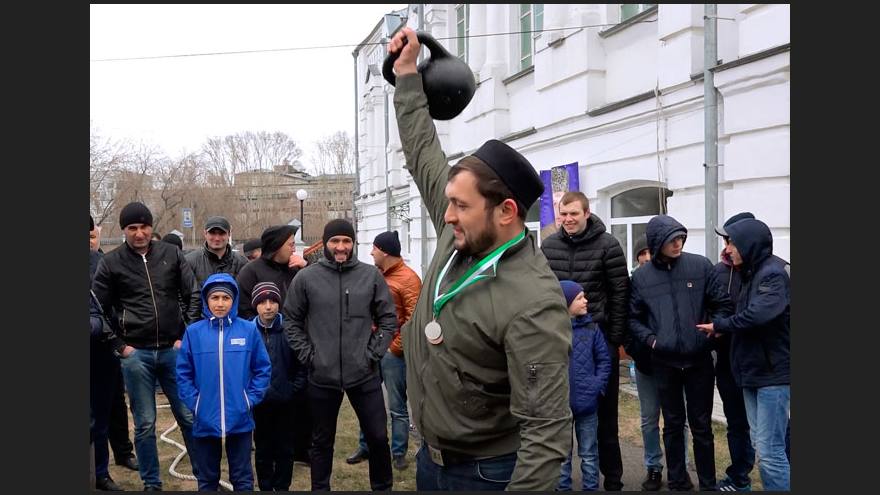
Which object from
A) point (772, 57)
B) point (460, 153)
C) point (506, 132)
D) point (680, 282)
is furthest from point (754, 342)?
point (460, 153)

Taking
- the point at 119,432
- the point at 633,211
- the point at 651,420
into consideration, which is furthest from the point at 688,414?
the point at 633,211

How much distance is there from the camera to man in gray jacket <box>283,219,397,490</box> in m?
5.11

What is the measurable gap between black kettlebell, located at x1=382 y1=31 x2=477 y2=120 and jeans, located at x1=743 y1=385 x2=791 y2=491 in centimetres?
294

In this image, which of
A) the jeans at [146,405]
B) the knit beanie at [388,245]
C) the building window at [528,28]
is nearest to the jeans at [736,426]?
the knit beanie at [388,245]

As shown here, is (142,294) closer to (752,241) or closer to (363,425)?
(363,425)

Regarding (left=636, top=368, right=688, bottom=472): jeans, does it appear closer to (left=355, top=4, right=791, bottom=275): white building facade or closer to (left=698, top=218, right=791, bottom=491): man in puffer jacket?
Answer: (left=698, top=218, right=791, bottom=491): man in puffer jacket

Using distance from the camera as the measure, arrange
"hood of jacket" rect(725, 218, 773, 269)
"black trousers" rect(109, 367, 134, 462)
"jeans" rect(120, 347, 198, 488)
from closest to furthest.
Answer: "hood of jacket" rect(725, 218, 773, 269), "jeans" rect(120, 347, 198, 488), "black trousers" rect(109, 367, 134, 462)

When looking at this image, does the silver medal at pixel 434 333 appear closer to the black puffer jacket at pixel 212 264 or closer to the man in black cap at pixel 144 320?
the man in black cap at pixel 144 320

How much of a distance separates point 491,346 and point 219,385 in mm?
→ 2881

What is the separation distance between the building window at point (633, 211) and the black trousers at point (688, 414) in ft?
17.1

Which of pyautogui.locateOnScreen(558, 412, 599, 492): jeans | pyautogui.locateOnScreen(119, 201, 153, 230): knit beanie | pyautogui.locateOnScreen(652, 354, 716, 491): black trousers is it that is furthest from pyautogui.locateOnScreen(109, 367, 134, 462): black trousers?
pyautogui.locateOnScreen(652, 354, 716, 491): black trousers

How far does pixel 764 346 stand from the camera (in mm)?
4695

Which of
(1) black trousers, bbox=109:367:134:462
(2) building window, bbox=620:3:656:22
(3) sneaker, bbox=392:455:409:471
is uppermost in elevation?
(2) building window, bbox=620:3:656:22

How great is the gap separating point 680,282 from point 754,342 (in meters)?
0.64
